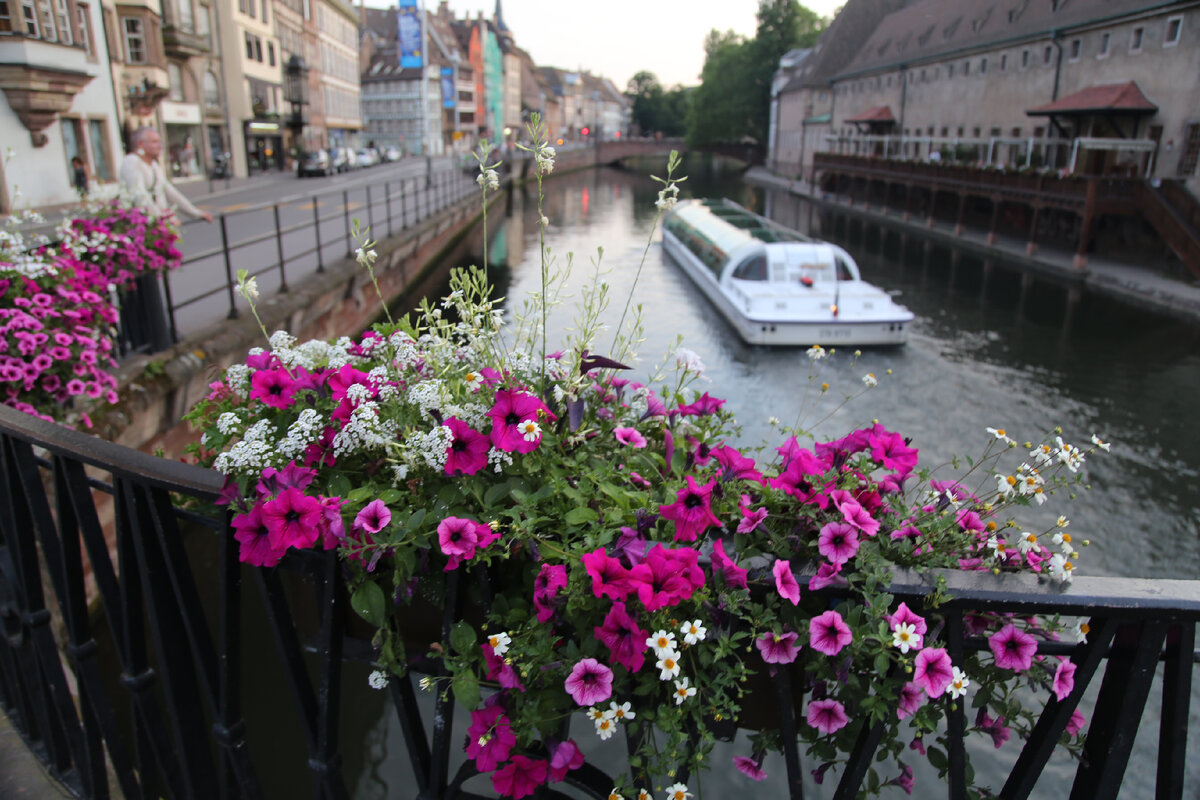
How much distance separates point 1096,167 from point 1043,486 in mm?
27446

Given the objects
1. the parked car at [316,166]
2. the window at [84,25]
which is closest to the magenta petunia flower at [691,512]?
the window at [84,25]

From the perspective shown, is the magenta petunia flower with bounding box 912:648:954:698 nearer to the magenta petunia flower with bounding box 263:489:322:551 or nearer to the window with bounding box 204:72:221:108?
→ the magenta petunia flower with bounding box 263:489:322:551

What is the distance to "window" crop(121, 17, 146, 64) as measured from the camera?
92.1 feet

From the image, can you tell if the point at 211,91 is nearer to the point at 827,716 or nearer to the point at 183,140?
the point at 183,140

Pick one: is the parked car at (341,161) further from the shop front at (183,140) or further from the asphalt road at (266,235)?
the asphalt road at (266,235)

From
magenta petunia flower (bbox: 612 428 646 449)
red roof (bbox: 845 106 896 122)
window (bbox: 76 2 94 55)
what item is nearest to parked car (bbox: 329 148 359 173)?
window (bbox: 76 2 94 55)

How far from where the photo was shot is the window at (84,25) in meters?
20.9

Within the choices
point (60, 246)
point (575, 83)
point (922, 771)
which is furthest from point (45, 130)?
point (575, 83)

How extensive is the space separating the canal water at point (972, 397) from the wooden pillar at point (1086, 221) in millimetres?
1198

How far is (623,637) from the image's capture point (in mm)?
1369

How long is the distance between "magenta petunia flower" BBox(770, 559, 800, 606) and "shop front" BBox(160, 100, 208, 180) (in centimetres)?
3433

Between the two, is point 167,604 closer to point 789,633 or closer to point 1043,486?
point 789,633

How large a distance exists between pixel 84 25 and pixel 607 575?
85.4ft

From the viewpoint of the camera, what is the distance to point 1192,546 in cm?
750
